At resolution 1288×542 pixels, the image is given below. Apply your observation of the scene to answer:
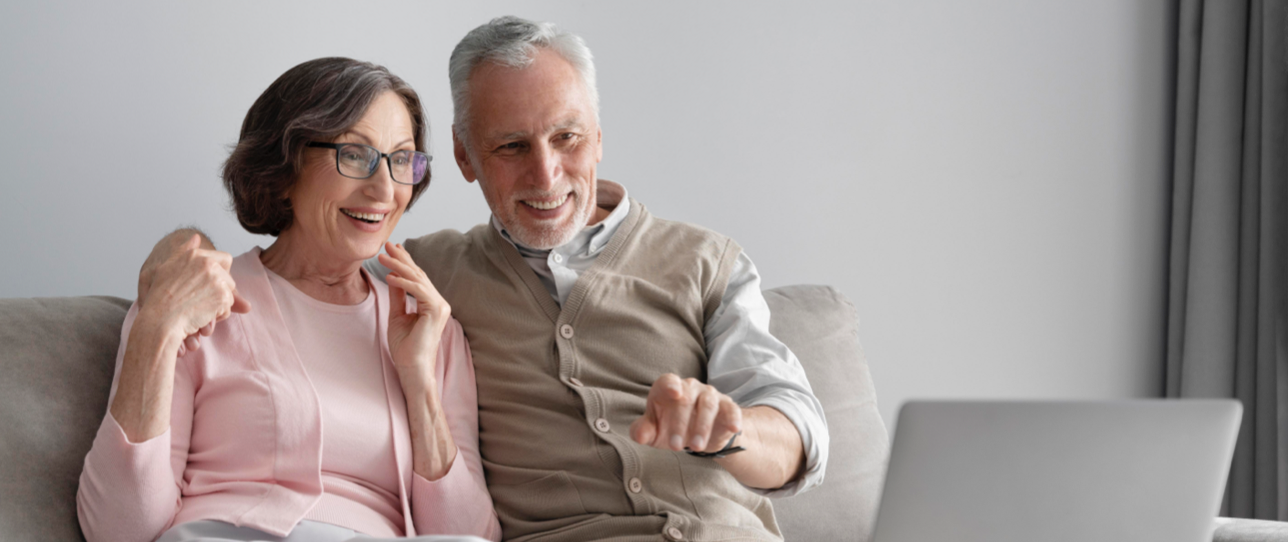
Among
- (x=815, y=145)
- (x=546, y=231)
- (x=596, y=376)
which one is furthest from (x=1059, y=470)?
(x=815, y=145)

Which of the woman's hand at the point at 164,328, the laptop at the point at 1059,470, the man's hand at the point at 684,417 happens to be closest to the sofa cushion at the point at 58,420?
the woman's hand at the point at 164,328

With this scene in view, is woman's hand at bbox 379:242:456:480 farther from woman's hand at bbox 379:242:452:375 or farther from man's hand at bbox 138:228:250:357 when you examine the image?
man's hand at bbox 138:228:250:357

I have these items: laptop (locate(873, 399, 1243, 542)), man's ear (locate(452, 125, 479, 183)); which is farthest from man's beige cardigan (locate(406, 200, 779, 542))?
laptop (locate(873, 399, 1243, 542))

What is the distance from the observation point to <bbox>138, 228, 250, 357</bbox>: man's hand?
1249mm

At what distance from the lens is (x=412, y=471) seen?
141 centimetres

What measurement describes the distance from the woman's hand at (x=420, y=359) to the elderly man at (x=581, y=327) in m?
0.13

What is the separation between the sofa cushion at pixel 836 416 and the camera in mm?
1776

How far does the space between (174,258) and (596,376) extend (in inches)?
24.8

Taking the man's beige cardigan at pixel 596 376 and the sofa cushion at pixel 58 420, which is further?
the man's beige cardigan at pixel 596 376

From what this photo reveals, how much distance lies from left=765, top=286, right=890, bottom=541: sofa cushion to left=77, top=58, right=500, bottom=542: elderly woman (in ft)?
2.05

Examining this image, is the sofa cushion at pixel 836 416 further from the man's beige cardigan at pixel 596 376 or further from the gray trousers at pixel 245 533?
the gray trousers at pixel 245 533

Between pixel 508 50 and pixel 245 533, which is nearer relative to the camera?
pixel 245 533

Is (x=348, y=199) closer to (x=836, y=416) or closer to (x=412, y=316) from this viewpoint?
(x=412, y=316)

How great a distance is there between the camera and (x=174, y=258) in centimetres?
127
